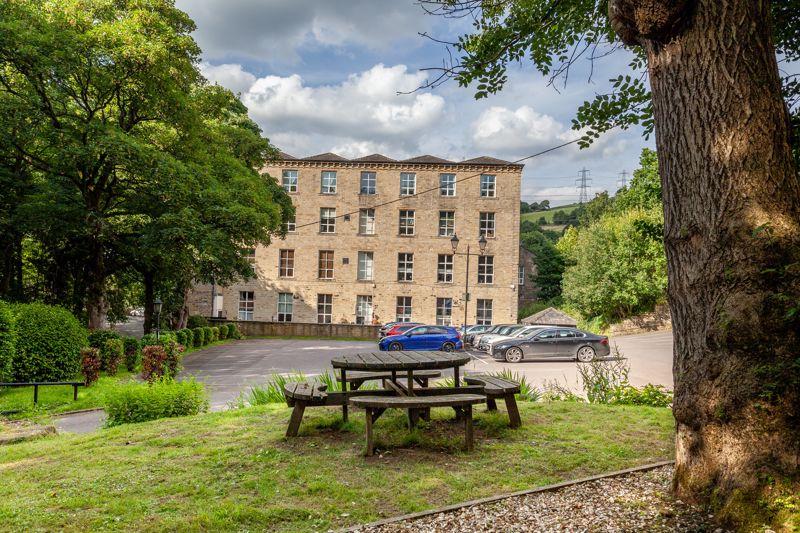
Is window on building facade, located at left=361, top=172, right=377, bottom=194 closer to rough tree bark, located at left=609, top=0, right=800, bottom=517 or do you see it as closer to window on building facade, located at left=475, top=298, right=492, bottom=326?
window on building facade, located at left=475, top=298, right=492, bottom=326

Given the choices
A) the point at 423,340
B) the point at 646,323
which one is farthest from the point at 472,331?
the point at 646,323

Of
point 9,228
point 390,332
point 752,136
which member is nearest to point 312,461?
point 752,136

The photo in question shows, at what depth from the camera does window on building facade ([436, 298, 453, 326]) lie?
38.3 meters

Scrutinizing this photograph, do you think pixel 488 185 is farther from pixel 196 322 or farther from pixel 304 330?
pixel 196 322

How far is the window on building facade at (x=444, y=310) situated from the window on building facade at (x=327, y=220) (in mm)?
9392

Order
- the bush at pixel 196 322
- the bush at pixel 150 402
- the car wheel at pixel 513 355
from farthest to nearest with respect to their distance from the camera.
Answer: the bush at pixel 196 322 → the car wheel at pixel 513 355 → the bush at pixel 150 402

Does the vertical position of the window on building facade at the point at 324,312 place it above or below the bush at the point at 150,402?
above

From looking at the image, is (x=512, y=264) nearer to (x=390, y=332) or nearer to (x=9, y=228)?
(x=390, y=332)

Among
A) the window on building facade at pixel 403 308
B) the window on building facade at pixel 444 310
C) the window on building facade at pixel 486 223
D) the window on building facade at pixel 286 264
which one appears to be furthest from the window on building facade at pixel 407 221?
the window on building facade at pixel 286 264

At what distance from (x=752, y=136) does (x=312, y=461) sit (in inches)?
170

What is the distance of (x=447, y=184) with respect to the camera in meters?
39.2

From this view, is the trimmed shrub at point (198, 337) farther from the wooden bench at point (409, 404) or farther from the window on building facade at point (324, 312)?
the wooden bench at point (409, 404)

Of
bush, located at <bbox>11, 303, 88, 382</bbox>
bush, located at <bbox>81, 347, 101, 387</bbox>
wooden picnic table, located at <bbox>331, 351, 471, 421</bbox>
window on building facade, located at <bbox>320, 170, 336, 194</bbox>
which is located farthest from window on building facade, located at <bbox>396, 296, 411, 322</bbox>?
wooden picnic table, located at <bbox>331, 351, 471, 421</bbox>

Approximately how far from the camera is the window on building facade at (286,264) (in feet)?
130
